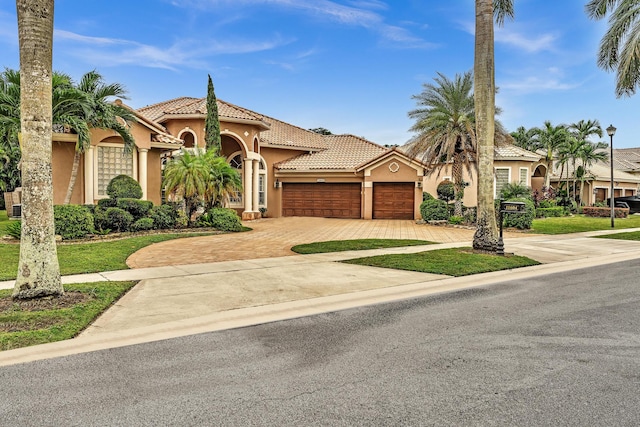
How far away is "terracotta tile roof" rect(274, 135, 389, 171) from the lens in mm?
28219

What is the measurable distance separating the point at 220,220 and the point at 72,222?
19.3 feet

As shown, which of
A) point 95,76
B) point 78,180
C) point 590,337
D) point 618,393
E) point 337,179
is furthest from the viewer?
point 337,179

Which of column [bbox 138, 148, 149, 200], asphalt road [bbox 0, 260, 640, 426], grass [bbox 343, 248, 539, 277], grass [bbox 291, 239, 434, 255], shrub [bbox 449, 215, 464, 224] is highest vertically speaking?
column [bbox 138, 148, 149, 200]

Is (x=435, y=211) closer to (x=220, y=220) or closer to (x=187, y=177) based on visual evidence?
(x=220, y=220)

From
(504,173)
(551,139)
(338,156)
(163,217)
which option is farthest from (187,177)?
(551,139)

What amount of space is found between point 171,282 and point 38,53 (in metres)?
4.48

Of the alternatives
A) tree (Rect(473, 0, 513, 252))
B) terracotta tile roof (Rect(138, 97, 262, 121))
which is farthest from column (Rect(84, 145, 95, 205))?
tree (Rect(473, 0, 513, 252))

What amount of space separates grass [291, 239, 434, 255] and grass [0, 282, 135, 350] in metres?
6.75

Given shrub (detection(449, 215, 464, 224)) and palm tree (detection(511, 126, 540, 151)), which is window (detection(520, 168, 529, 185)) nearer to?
palm tree (detection(511, 126, 540, 151))

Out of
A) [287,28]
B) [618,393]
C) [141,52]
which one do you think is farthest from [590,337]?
[141,52]

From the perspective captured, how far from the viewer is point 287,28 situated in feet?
77.2

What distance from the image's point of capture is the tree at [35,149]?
20.8 feet

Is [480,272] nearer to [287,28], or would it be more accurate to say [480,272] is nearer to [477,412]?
[477,412]

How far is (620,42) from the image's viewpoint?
18031mm
